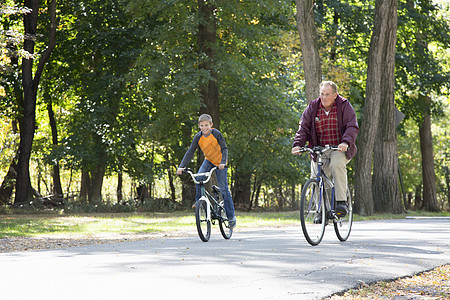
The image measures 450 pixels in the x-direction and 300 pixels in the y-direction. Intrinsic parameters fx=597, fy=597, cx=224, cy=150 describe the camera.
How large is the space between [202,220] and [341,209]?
2171 millimetres

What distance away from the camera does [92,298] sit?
14.7ft

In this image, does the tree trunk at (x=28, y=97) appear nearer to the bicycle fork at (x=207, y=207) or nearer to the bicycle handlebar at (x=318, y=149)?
the bicycle fork at (x=207, y=207)

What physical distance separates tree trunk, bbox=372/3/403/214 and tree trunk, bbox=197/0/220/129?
18.7 ft

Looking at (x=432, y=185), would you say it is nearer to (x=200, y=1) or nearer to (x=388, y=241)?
(x=200, y=1)

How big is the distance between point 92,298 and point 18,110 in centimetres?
2301

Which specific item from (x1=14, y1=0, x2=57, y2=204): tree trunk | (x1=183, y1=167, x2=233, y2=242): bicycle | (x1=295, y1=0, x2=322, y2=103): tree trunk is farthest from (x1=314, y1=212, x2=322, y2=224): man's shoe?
(x1=14, y1=0, x2=57, y2=204): tree trunk

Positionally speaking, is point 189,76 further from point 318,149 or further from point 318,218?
point 318,218

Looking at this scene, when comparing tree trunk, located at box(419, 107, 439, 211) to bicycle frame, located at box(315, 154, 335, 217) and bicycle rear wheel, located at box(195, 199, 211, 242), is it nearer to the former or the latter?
bicycle rear wheel, located at box(195, 199, 211, 242)

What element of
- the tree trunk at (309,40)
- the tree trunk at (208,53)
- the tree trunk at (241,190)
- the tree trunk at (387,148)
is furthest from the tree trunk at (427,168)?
the tree trunk at (309,40)

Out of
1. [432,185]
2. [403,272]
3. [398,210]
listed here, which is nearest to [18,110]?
[398,210]

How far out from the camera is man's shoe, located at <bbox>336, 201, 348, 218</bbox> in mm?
8461

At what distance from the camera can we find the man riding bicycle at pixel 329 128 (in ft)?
27.0

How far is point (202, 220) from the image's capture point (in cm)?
927

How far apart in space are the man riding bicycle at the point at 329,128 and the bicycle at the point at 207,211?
1.77 m
